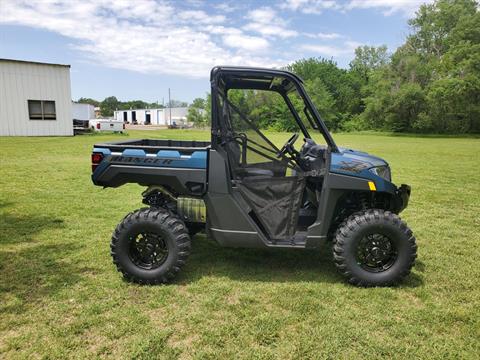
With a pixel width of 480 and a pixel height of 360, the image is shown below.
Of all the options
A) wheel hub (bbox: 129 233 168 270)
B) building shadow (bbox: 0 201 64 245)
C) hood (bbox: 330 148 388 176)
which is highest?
hood (bbox: 330 148 388 176)

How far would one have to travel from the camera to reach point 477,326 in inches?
129

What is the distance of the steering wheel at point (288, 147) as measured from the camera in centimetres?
415

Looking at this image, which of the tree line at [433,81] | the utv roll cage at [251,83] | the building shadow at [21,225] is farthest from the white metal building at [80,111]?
the utv roll cage at [251,83]

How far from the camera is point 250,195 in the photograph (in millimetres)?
4027

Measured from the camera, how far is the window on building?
22.8m

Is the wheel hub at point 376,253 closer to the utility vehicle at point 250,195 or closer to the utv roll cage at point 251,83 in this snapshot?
the utility vehicle at point 250,195

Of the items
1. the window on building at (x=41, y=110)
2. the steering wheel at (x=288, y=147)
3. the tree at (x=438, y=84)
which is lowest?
the steering wheel at (x=288, y=147)

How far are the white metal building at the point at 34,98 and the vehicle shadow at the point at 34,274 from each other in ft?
66.5

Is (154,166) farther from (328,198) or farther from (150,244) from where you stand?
(328,198)

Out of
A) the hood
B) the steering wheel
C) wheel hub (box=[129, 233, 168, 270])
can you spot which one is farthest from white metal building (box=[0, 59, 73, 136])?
the hood

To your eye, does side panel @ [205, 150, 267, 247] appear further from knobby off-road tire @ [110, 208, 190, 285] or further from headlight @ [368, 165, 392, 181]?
headlight @ [368, 165, 392, 181]

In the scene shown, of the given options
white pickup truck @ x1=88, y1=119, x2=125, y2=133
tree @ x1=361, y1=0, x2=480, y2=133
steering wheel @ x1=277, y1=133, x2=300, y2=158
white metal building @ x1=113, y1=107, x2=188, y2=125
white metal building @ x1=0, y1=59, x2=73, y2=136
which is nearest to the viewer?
steering wheel @ x1=277, y1=133, x2=300, y2=158

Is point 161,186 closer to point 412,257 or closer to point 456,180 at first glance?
point 412,257

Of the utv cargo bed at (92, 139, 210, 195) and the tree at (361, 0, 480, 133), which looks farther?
the tree at (361, 0, 480, 133)
